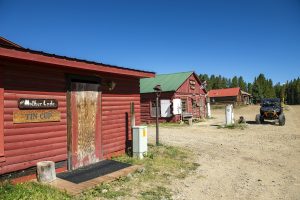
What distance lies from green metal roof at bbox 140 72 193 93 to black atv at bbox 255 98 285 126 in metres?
7.63

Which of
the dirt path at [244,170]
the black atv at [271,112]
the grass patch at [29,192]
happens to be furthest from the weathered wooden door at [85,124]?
the black atv at [271,112]

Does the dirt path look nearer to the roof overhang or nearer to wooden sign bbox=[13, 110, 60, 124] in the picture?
wooden sign bbox=[13, 110, 60, 124]

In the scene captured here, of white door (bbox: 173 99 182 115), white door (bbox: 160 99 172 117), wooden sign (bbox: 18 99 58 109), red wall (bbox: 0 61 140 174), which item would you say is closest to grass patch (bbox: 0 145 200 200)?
red wall (bbox: 0 61 140 174)

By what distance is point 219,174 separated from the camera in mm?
8508

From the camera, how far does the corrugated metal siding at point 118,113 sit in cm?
962


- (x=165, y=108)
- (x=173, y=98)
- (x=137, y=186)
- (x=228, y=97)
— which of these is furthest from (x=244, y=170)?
(x=228, y=97)

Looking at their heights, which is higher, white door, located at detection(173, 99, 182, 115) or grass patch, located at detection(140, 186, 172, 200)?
white door, located at detection(173, 99, 182, 115)

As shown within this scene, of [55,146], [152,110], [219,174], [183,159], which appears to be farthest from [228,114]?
[55,146]

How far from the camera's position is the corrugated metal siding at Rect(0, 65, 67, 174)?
260 inches

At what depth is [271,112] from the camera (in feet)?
73.6

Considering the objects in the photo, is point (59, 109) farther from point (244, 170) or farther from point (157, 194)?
point (244, 170)

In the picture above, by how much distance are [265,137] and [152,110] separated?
491 inches

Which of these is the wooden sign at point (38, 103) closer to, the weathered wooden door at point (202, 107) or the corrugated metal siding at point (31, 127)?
the corrugated metal siding at point (31, 127)

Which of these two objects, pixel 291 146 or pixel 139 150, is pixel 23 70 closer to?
pixel 139 150
